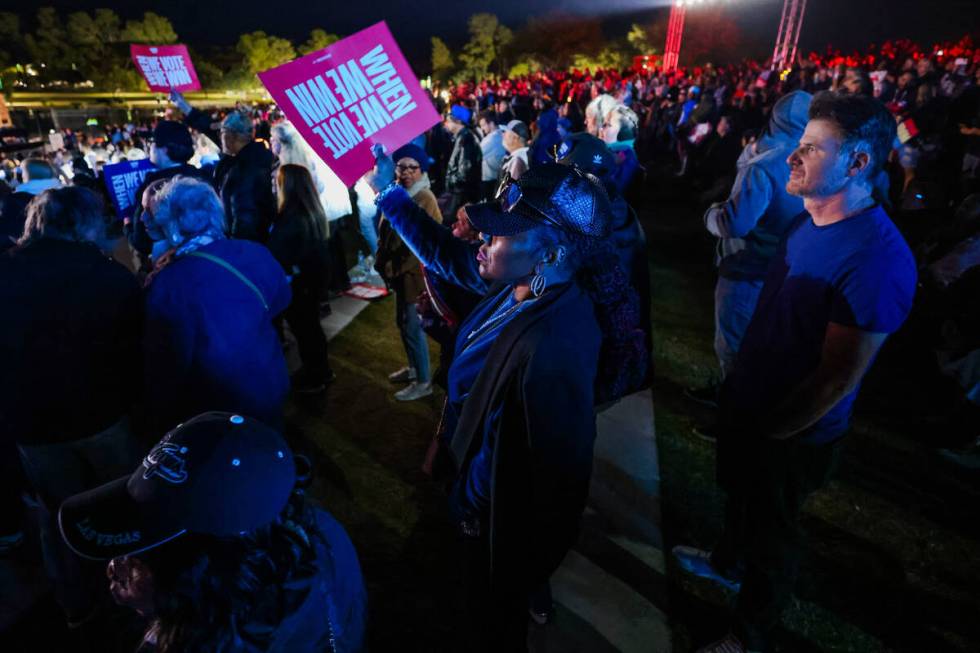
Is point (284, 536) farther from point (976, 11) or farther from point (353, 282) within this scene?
point (976, 11)

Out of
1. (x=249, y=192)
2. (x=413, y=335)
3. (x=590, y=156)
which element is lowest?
(x=413, y=335)

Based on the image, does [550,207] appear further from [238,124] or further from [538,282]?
[238,124]

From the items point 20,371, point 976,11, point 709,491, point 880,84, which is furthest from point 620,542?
point 976,11

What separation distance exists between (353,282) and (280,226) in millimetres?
3072

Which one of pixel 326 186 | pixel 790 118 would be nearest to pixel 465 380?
pixel 790 118

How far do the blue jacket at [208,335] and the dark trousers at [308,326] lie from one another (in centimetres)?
211

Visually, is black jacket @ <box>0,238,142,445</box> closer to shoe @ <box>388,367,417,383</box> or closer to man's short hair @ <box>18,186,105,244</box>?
man's short hair @ <box>18,186,105,244</box>

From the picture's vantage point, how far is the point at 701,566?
10.0 feet

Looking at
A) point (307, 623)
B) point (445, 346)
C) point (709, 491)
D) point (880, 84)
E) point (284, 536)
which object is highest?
point (880, 84)

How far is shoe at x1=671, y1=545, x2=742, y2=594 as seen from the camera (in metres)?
3.00

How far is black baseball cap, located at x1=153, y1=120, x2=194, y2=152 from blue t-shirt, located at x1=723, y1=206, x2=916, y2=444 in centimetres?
524

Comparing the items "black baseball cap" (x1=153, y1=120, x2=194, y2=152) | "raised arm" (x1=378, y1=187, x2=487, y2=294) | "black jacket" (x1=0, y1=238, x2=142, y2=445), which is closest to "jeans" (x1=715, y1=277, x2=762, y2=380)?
"raised arm" (x1=378, y1=187, x2=487, y2=294)

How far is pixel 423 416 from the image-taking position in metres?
4.64

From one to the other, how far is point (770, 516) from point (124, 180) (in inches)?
279
